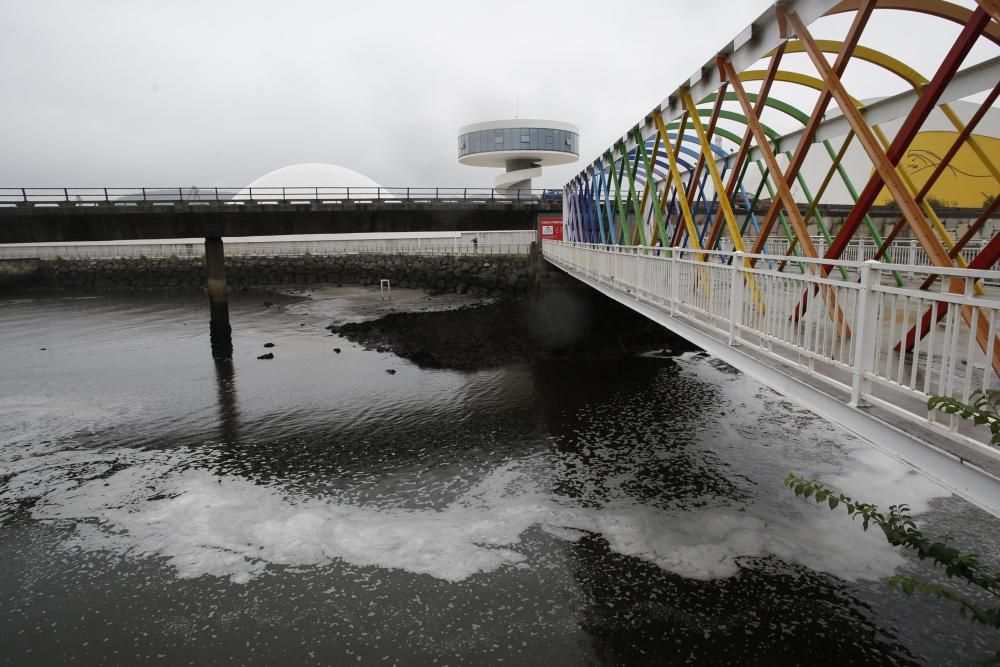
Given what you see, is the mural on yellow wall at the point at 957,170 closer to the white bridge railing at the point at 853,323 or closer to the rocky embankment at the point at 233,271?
the rocky embankment at the point at 233,271

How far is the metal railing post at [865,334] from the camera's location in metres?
4.71

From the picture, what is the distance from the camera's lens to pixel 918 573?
816 centimetres

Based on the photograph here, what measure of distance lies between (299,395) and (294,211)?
15890mm

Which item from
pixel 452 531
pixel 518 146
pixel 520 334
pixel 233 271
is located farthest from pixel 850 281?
pixel 518 146

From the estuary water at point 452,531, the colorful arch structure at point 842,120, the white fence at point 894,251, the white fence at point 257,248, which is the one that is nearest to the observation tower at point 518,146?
the white fence at point 257,248

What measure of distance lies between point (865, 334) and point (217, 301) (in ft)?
90.6

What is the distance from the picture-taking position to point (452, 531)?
31.2 feet

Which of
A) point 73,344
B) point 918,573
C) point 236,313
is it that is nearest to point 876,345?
point 918,573

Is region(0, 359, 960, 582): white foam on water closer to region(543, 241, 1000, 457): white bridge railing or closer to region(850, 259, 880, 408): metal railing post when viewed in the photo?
region(543, 241, 1000, 457): white bridge railing

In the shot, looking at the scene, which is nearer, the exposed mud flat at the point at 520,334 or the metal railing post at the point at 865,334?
the metal railing post at the point at 865,334

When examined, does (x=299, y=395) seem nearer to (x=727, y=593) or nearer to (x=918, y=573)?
(x=727, y=593)

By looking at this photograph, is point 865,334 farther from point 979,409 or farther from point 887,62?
point 887,62

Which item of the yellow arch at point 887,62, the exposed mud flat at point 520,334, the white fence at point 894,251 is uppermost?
the yellow arch at point 887,62

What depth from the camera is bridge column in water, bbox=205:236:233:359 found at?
25.3 metres
